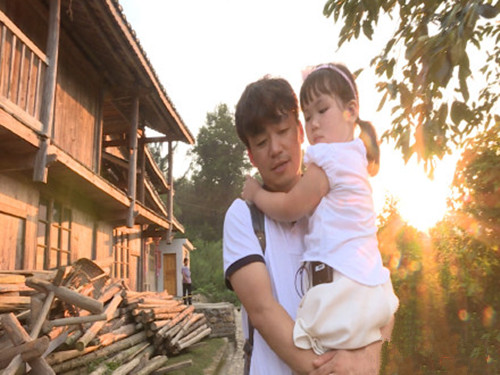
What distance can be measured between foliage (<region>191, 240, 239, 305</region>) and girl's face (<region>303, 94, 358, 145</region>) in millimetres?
28117

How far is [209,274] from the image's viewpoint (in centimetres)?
3269

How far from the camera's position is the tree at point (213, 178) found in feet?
150

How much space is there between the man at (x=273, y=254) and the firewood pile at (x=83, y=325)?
395 centimetres

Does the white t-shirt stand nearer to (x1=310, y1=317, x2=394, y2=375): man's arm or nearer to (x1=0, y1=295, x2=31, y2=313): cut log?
(x1=310, y1=317, x2=394, y2=375): man's arm

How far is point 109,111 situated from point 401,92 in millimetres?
11381

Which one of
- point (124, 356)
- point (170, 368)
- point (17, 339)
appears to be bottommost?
point (170, 368)

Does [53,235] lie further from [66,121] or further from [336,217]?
[336,217]

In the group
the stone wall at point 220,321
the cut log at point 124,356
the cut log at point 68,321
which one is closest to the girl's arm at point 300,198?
the cut log at point 68,321

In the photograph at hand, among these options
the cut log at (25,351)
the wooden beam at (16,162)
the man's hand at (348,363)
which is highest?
the wooden beam at (16,162)

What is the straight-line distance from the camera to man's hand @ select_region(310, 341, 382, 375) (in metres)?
1.34

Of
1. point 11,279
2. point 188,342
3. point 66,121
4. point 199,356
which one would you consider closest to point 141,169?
point 66,121

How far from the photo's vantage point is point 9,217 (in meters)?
7.13

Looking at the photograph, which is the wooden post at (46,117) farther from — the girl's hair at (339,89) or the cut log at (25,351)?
the girl's hair at (339,89)

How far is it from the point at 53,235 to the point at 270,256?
843cm
